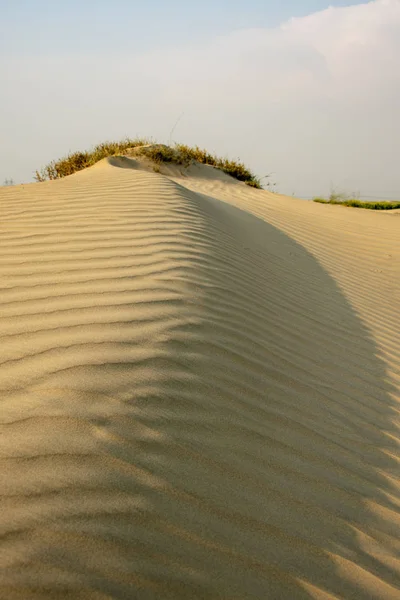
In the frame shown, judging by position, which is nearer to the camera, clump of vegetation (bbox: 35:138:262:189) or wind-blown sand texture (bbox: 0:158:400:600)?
wind-blown sand texture (bbox: 0:158:400:600)

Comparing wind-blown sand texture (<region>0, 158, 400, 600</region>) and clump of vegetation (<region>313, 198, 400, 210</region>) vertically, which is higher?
clump of vegetation (<region>313, 198, 400, 210</region>)

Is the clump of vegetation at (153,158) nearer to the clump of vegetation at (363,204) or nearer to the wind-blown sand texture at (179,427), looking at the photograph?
the clump of vegetation at (363,204)

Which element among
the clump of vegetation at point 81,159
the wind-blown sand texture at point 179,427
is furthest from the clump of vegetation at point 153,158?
the wind-blown sand texture at point 179,427

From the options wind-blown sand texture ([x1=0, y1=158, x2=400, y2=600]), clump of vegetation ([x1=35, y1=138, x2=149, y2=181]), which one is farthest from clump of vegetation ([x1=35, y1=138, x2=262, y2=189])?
wind-blown sand texture ([x1=0, y1=158, x2=400, y2=600])

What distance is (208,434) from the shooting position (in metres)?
2.21

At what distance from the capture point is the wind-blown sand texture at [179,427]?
164 cm

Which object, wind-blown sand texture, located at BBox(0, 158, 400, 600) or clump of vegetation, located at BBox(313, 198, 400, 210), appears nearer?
wind-blown sand texture, located at BBox(0, 158, 400, 600)

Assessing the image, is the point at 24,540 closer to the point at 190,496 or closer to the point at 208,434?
the point at 190,496

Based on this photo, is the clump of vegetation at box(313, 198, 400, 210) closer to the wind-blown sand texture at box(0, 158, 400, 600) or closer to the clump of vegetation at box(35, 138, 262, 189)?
the clump of vegetation at box(35, 138, 262, 189)

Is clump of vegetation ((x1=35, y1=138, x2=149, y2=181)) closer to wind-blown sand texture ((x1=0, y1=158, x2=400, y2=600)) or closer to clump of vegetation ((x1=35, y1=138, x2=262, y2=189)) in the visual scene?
clump of vegetation ((x1=35, y1=138, x2=262, y2=189))

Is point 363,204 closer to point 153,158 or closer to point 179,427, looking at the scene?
point 153,158

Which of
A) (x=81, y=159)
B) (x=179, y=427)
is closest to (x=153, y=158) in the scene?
(x=81, y=159)

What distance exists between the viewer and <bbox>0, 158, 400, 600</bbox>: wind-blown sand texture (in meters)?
1.64

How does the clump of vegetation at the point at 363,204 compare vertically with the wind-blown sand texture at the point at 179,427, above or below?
above
